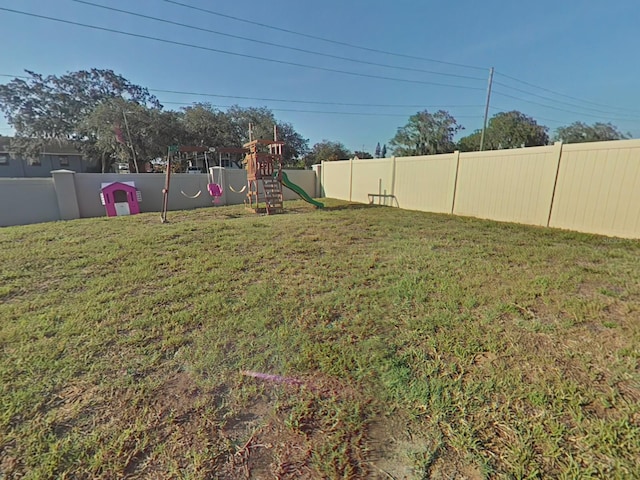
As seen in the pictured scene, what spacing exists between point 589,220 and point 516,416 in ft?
19.4

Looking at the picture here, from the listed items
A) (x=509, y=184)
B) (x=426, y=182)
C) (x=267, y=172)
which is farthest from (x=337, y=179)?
(x=509, y=184)

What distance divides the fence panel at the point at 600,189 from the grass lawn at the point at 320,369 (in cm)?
208

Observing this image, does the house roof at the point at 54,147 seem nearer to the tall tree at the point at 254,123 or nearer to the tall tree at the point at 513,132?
the tall tree at the point at 254,123

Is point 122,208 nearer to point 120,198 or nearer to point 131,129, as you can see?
point 120,198

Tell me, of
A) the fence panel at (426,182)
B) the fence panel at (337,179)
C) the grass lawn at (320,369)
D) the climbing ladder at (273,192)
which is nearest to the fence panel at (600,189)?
the grass lawn at (320,369)

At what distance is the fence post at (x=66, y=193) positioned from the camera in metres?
9.37

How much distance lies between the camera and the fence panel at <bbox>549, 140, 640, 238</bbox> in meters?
4.91

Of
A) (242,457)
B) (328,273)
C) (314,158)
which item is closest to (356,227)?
(328,273)

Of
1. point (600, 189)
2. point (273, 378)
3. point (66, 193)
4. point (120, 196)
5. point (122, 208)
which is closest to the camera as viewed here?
point (273, 378)

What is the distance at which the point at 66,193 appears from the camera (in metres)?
9.50

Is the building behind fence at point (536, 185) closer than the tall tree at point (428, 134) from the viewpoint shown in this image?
Yes

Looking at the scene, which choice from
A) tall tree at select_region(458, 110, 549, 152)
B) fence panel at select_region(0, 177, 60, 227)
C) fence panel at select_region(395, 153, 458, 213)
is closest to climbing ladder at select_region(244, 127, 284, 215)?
fence panel at select_region(395, 153, 458, 213)

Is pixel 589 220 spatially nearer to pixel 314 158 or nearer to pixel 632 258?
pixel 632 258

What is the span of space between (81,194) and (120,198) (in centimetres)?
112
